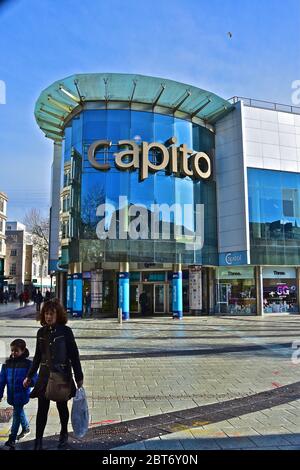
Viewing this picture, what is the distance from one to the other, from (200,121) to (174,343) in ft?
61.9

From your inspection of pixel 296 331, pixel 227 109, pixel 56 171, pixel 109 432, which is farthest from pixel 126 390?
pixel 56 171

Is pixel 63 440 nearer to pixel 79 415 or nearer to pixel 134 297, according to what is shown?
pixel 79 415

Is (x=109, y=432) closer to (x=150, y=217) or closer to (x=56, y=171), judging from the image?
(x=150, y=217)

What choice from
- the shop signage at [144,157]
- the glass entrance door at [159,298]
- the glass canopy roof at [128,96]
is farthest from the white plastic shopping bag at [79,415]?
the glass entrance door at [159,298]

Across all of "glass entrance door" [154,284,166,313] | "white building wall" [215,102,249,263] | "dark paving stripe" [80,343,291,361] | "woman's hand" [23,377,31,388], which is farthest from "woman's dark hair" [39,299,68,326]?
"glass entrance door" [154,284,166,313]

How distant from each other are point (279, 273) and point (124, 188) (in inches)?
481

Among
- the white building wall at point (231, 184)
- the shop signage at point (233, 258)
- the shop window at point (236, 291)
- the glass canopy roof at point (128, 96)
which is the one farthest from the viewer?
the shop window at point (236, 291)

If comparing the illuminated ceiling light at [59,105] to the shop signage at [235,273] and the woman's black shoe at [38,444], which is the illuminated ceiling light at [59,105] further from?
the woman's black shoe at [38,444]

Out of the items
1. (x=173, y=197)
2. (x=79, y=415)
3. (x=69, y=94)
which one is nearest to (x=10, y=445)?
(x=79, y=415)

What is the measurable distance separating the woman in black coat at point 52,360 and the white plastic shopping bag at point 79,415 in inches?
3.8

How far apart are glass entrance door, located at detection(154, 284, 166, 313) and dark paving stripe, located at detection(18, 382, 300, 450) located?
73.5ft

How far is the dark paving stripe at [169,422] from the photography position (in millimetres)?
5219
